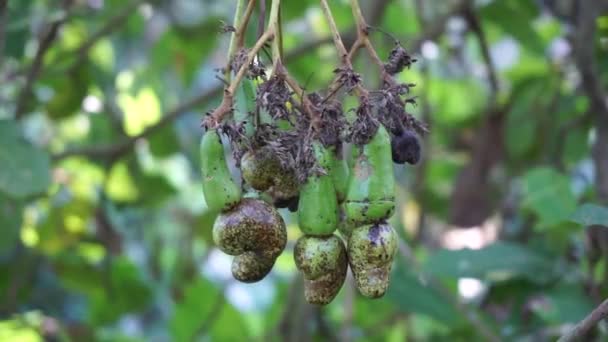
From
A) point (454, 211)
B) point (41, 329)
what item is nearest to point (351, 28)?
point (454, 211)

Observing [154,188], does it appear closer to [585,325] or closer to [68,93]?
[68,93]

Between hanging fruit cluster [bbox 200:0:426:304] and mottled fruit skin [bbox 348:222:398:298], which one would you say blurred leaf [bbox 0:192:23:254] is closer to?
hanging fruit cluster [bbox 200:0:426:304]

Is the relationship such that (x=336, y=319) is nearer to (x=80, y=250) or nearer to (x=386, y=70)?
(x=80, y=250)

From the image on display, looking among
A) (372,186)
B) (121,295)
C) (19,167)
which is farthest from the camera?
(121,295)

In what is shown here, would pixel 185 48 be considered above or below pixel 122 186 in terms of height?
above

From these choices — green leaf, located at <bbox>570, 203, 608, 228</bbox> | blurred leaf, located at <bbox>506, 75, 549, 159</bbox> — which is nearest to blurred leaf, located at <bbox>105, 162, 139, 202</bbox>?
blurred leaf, located at <bbox>506, 75, 549, 159</bbox>

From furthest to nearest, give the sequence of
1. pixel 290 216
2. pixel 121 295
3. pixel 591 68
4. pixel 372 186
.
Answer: pixel 290 216
pixel 121 295
pixel 591 68
pixel 372 186

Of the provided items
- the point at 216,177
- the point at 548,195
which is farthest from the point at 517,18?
the point at 216,177
